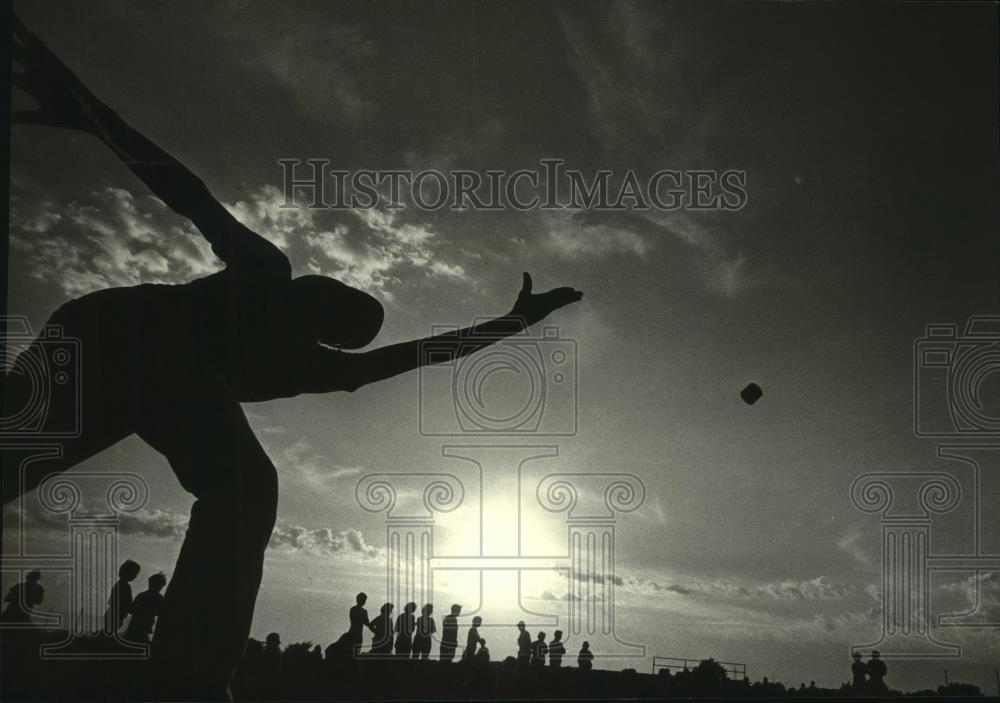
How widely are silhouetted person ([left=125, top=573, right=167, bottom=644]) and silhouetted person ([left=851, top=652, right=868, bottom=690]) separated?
13.2 ft

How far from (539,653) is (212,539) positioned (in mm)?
1999

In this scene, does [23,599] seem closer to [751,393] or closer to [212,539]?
[212,539]

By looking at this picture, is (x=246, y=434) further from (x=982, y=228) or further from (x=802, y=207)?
(x=982, y=228)

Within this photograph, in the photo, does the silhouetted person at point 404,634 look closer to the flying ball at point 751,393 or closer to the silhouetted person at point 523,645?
the silhouetted person at point 523,645

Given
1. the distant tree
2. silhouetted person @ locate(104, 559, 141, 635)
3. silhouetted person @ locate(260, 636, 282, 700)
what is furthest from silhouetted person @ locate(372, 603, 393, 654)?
the distant tree

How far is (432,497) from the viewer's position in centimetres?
600

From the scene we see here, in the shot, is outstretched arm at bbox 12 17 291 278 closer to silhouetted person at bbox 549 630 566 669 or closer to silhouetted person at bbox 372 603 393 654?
silhouetted person at bbox 372 603 393 654

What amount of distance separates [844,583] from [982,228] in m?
2.34

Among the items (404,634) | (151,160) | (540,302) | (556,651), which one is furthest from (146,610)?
(540,302)

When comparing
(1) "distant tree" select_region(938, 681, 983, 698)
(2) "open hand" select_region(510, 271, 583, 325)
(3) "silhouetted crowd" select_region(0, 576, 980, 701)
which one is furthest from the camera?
(2) "open hand" select_region(510, 271, 583, 325)

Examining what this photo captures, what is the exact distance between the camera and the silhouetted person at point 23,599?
19.1 feet

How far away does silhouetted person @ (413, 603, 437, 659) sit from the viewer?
19.4ft

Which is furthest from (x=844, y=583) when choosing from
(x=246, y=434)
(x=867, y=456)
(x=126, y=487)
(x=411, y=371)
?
(x=126, y=487)

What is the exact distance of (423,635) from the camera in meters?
5.93
